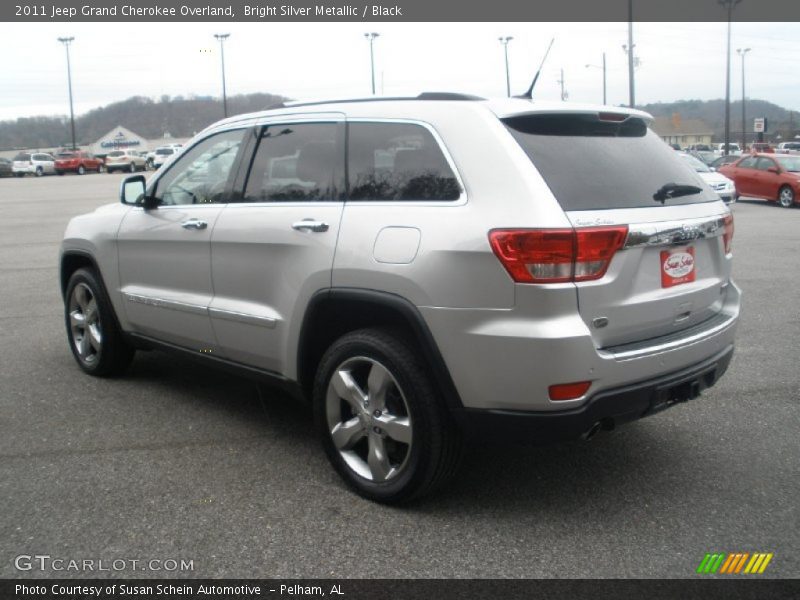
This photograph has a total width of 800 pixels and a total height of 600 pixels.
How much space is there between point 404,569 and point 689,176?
2370mm

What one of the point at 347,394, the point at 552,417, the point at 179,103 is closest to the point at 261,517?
the point at 347,394

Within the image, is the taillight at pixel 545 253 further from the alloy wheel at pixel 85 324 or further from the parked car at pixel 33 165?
the parked car at pixel 33 165

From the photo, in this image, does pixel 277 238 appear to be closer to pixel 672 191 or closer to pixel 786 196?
pixel 672 191

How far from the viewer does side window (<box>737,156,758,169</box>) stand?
23.7 meters

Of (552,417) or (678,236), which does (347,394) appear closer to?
(552,417)

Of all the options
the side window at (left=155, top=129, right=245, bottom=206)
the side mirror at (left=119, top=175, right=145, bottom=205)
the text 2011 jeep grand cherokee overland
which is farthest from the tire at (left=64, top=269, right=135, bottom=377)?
the text 2011 jeep grand cherokee overland

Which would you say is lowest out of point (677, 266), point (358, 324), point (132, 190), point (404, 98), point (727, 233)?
point (358, 324)

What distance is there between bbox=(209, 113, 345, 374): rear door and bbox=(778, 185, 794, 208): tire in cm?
2060

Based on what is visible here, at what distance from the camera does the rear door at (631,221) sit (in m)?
3.30

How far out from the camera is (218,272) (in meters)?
4.55

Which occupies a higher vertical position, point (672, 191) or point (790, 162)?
point (790, 162)

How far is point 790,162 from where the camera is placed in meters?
22.9

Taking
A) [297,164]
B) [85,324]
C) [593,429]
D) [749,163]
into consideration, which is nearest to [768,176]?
[749,163]

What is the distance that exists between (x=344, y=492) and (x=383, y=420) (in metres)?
0.49
